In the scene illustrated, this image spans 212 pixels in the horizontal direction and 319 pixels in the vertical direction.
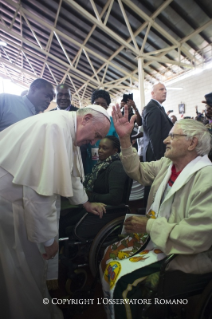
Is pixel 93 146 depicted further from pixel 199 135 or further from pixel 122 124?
pixel 199 135

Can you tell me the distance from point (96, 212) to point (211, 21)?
21.9 ft

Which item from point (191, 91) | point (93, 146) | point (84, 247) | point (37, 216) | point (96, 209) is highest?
point (191, 91)

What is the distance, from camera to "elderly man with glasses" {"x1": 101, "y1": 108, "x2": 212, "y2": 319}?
40.9 inches

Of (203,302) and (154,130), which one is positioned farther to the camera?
(154,130)

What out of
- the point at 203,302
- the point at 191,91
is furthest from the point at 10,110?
the point at 191,91

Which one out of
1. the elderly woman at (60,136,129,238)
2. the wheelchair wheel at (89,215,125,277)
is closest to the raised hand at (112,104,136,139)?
the elderly woman at (60,136,129,238)

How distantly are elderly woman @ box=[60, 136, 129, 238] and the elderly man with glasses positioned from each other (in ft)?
0.85

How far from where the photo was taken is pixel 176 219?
3.98 ft

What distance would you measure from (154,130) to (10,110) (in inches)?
71.2

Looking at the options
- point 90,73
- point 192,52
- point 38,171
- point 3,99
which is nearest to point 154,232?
point 38,171

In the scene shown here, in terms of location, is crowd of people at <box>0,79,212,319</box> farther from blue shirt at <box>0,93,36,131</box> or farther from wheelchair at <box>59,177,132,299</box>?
blue shirt at <box>0,93,36,131</box>

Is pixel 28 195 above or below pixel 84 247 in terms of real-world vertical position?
above

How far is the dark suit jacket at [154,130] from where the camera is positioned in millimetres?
2344

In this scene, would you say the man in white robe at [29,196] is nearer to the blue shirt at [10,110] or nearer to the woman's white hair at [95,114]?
the woman's white hair at [95,114]
